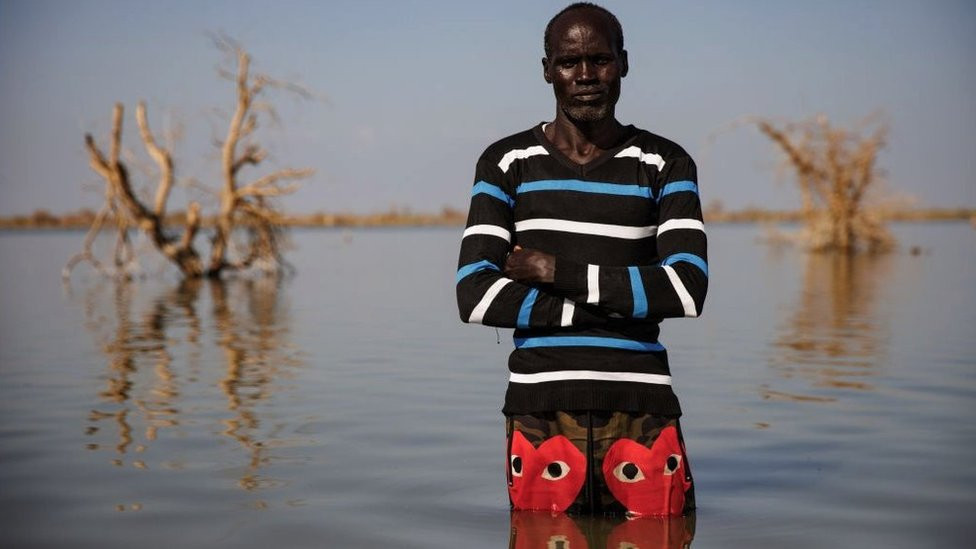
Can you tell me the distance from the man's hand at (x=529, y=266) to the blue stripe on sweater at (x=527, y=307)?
0.04m

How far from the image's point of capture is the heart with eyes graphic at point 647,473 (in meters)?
4.06

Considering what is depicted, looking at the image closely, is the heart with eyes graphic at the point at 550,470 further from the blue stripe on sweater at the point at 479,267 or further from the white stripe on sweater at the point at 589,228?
the white stripe on sweater at the point at 589,228

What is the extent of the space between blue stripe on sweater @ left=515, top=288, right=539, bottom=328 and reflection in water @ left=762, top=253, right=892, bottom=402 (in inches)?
250

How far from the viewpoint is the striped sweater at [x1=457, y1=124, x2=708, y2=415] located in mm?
3932

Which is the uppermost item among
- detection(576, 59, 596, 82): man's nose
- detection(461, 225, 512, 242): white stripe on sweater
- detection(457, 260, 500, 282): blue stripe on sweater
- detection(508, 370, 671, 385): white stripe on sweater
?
detection(576, 59, 596, 82): man's nose

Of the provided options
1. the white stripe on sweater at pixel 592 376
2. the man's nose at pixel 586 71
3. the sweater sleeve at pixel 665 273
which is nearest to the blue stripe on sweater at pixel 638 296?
the sweater sleeve at pixel 665 273

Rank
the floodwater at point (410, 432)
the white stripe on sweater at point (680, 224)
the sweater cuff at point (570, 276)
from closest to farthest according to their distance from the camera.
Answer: the sweater cuff at point (570, 276) → the white stripe on sweater at point (680, 224) → the floodwater at point (410, 432)

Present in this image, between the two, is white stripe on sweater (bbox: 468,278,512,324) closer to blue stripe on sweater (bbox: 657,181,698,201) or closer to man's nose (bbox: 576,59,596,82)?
blue stripe on sweater (bbox: 657,181,698,201)

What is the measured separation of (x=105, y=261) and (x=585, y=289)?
92.8 ft

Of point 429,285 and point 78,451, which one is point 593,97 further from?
point 429,285

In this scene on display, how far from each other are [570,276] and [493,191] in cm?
39

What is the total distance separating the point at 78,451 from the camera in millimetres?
7672

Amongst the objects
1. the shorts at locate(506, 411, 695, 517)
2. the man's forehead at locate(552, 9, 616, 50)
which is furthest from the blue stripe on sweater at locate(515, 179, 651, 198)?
the shorts at locate(506, 411, 695, 517)

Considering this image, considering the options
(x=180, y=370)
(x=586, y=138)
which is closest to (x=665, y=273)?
(x=586, y=138)
